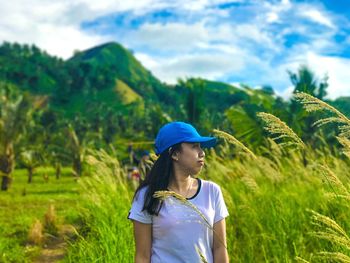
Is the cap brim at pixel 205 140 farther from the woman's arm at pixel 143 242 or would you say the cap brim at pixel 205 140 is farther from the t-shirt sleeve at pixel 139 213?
the woman's arm at pixel 143 242

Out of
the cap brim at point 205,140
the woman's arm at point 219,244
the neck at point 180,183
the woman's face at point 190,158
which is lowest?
the woman's arm at point 219,244

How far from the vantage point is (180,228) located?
110 inches

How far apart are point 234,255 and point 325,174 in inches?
126

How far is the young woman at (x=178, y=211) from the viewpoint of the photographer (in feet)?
9.23

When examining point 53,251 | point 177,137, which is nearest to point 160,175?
point 177,137

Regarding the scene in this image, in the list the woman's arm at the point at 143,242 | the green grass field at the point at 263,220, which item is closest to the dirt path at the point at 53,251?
the green grass field at the point at 263,220

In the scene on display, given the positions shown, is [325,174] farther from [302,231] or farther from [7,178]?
[7,178]

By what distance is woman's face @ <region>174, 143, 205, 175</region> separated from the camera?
2.92 metres

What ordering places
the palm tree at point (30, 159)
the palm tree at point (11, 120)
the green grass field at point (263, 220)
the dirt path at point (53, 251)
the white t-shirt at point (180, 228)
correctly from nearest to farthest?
the white t-shirt at point (180, 228) < the green grass field at point (263, 220) < the dirt path at point (53, 251) < the palm tree at point (11, 120) < the palm tree at point (30, 159)

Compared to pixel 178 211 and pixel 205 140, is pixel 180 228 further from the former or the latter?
pixel 205 140

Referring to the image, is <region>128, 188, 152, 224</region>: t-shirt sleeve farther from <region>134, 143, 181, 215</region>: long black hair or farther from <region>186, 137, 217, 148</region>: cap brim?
<region>186, 137, 217, 148</region>: cap brim

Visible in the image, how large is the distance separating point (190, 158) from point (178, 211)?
1.03 ft

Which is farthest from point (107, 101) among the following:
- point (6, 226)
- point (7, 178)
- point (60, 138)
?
point (6, 226)

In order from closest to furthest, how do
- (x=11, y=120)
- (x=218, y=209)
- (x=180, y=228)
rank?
(x=180, y=228) → (x=218, y=209) → (x=11, y=120)
